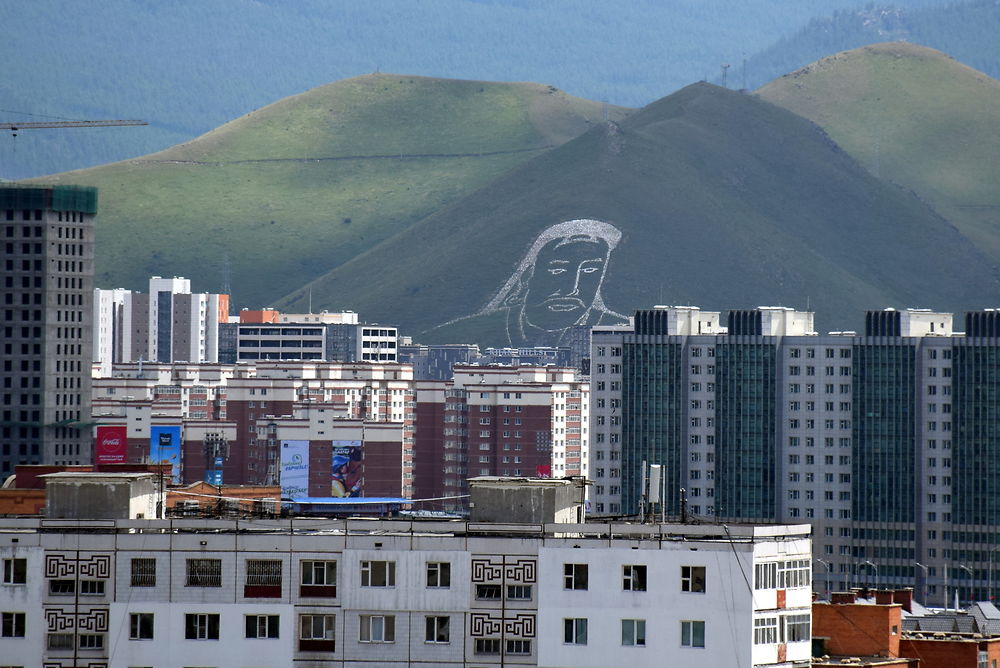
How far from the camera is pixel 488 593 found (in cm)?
5853

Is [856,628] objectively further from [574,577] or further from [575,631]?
[574,577]

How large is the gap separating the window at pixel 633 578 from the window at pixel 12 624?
15.8 metres

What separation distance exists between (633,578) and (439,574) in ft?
16.5

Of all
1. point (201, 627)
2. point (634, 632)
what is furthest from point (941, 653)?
point (201, 627)

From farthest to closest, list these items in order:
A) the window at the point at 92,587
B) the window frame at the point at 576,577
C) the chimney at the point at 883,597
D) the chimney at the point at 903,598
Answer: the chimney at the point at 903,598 < the chimney at the point at 883,597 < the window at the point at 92,587 < the window frame at the point at 576,577

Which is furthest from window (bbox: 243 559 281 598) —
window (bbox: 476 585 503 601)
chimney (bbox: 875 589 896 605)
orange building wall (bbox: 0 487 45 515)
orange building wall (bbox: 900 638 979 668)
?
orange building wall (bbox: 0 487 45 515)

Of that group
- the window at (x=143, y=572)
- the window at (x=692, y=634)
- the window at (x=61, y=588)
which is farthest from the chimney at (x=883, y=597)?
the window at (x=61, y=588)

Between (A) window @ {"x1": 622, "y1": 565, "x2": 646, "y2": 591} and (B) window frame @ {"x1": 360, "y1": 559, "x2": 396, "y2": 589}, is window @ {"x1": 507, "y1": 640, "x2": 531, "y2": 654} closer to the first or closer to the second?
(A) window @ {"x1": 622, "y1": 565, "x2": 646, "y2": 591}

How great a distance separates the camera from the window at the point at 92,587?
2335 inches

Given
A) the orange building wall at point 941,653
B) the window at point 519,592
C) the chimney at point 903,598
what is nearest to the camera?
the window at point 519,592

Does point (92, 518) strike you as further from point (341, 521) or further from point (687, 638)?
point (687, 638)

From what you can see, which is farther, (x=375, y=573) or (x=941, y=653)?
(x=941, y=653)

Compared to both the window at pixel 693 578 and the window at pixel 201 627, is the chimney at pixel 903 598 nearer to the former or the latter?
the window at pixel 693 578

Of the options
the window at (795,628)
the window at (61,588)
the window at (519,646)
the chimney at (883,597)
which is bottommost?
the chimney at (883,597)
